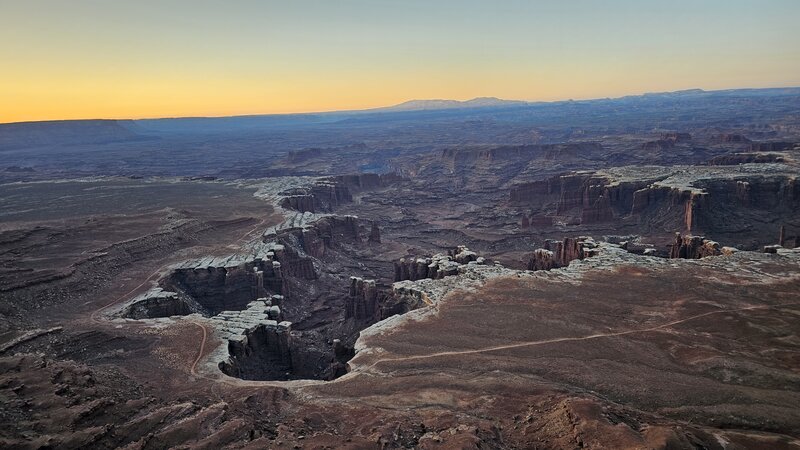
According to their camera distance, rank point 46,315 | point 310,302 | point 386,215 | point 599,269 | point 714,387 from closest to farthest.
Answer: point 714,387 → point 46,315 → point 599,269 → point 310,302 → point 386,215

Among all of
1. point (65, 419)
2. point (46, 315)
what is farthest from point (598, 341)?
point (46, 315)

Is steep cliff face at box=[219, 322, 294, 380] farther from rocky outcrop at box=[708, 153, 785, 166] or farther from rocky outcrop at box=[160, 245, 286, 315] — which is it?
rocky outcrop at box=[708, 153, 785, 166]

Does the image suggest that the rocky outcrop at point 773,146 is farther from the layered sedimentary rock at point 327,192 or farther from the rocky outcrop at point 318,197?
the rocky outcrop at point 318,197

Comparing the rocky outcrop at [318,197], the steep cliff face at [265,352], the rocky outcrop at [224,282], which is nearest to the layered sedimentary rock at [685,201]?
the rocky outcrop at [318,197]

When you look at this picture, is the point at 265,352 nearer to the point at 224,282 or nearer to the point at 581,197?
the point at 224,282

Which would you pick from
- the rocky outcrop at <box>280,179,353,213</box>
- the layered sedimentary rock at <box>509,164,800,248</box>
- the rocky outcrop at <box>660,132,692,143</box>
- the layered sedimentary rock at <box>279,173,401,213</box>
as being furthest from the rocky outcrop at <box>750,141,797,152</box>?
the rocky outcrop at <box>280,179,353,213</box>

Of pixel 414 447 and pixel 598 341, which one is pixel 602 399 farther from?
pixel 414 447
